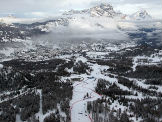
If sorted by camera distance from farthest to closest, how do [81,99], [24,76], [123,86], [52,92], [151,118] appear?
[24,76], [123,86], [52,92], [81,99], [151,118]

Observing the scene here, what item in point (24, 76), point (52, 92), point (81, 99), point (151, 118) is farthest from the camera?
point (24, 76)

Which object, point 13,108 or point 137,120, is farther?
point 13,108

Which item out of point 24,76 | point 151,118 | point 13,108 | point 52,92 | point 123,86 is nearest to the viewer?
point 151,118

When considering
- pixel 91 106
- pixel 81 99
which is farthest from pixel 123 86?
pixel 91 106

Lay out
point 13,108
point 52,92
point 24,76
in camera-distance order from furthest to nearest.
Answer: point 24,76 < point 52,92 < point 13,108

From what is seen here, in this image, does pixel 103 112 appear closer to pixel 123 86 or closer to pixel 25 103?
pixel 25 103

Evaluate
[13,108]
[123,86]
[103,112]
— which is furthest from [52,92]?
[123,86]

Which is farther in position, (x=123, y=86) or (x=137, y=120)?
(x=123, y=86)

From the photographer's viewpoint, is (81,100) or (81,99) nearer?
(81,100)

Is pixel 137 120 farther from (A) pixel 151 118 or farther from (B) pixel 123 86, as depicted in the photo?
(B) pixel 123 86
